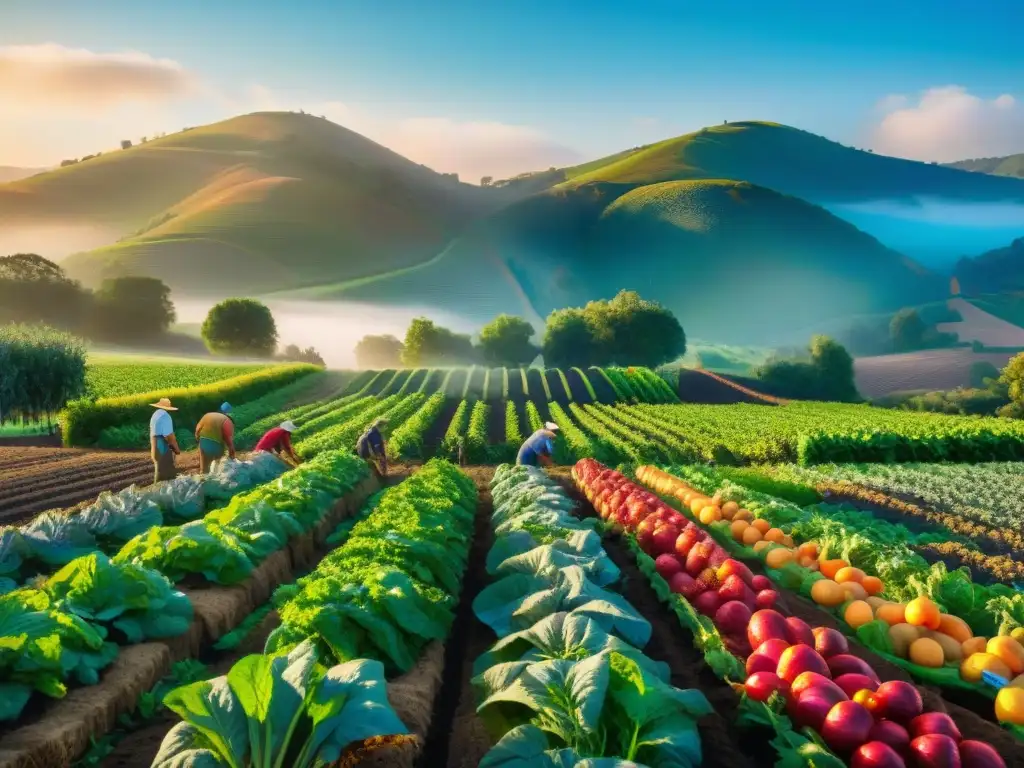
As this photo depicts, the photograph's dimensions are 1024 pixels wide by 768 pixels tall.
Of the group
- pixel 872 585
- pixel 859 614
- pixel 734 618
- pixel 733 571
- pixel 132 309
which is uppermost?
pixel 132 309

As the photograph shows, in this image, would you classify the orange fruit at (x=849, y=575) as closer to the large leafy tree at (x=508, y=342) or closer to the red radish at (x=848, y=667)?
the red radish at (x=848, y=667)

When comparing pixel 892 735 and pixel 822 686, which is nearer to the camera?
pixel 892 735

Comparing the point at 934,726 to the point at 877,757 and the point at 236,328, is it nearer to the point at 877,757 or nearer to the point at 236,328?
the point at 877,757

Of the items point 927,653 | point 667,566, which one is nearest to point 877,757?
point 927,653

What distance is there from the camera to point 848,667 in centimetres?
459

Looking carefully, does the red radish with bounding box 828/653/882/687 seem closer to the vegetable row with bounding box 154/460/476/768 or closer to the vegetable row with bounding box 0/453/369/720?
the vegetable row with bounding box 154/460/476/768

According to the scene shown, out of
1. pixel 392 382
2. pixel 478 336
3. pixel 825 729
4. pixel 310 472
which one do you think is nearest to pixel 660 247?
pixel 478 336

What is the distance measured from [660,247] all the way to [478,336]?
40.4 metres

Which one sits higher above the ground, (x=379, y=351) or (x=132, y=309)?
(x=132, y=309)

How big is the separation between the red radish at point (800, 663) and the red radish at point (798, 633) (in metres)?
0.51

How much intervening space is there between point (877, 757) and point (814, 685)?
501 mm

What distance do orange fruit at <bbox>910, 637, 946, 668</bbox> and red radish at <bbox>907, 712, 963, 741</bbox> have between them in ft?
5.51

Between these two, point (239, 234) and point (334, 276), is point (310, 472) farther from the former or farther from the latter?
point (239, 234)

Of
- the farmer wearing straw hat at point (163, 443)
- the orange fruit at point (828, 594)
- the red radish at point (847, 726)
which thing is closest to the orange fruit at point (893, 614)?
the orange fruit at point (828, 594)
